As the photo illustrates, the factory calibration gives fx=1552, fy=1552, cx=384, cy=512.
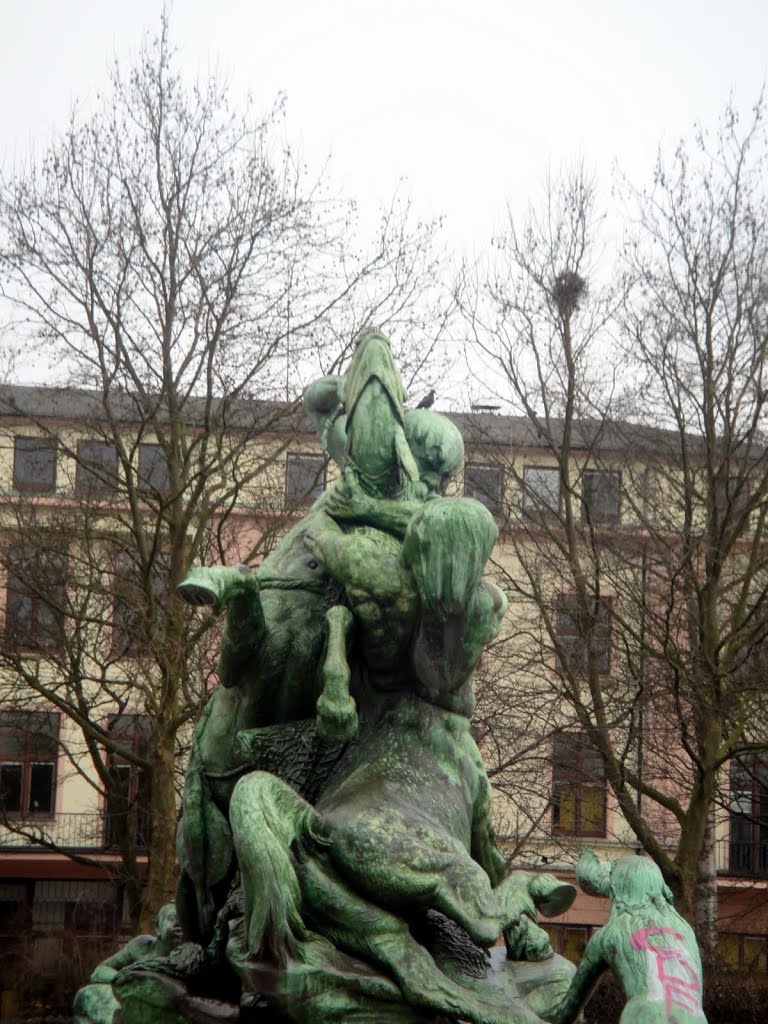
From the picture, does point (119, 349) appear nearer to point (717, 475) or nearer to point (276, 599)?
point (717, 475)

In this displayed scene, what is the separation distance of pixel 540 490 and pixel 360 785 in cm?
1946

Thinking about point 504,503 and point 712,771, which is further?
point 504,503

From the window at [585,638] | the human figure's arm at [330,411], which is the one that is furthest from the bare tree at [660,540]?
the human figure's arm at [330,411]

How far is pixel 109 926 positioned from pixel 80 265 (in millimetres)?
10939

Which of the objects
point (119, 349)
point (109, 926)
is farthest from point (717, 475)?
point (109, 926)

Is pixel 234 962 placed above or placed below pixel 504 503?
below

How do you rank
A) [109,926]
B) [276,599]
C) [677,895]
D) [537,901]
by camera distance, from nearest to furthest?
[537,901] → [276,599] → [677,895] → [109,926]

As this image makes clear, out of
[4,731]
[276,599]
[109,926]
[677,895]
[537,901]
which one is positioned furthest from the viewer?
[4,731]

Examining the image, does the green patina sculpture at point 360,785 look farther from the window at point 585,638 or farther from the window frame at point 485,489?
the window frame at point 485,489

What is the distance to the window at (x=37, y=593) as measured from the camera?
60.8 ft

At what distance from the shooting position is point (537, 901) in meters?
4.62

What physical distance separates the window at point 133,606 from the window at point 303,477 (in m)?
2.06

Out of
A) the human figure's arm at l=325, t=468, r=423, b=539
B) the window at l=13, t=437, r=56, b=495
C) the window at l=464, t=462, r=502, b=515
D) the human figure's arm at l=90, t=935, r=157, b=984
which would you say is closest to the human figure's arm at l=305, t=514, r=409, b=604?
the human figure's arm at l=325, t=468, r=423, b=539

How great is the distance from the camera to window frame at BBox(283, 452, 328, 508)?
19812 millimetres
